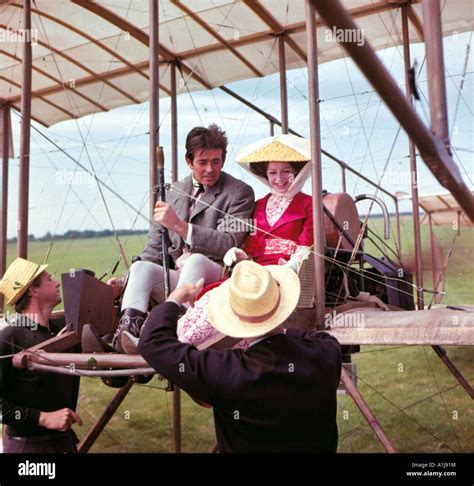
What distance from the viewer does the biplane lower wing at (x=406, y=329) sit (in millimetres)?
3105

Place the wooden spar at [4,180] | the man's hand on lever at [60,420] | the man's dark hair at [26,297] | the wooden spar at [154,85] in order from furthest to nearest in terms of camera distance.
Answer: the wooden spar at [4,180] < the wooden spar at [154,85] < the man's dark hair at [26,297] < the man's hand on lever at [60,420]

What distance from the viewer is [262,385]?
2.07m

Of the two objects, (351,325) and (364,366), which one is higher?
Result: (351,325)

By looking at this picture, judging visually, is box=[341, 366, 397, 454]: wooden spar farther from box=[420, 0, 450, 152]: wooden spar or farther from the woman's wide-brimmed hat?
box=[420, 0, 450, 152]: wooden spar

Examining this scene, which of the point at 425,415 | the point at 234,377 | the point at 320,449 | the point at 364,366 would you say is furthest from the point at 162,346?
the point at 364,366

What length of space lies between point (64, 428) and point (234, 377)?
147 centimetres

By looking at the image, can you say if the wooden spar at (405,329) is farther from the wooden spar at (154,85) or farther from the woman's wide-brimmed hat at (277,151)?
the wooden spar at (154,85)

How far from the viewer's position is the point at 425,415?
1021 centimetres

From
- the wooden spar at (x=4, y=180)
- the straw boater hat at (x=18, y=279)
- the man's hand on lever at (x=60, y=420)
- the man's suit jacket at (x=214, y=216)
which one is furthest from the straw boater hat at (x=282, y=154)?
the wooden spar at (x=4, y=180)

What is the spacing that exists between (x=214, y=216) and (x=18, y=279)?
3.44ft

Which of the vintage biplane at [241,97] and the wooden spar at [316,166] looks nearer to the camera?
the vintage biplane at [241,97]

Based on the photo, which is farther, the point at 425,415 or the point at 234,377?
the point at 425,415

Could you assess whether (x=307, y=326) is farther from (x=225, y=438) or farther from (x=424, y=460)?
(x=225, y=438)

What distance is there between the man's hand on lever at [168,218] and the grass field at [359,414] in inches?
139
